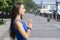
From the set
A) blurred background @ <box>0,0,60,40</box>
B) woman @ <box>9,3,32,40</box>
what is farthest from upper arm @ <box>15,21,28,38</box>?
blurred background @ <box>0,0,60,40</box>

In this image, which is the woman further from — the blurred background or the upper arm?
the blurred background

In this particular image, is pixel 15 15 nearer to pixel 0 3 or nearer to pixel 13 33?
pixel 13 33

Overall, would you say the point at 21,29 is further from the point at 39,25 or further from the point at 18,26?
the point at 39,25

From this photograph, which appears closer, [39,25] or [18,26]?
[18,26]

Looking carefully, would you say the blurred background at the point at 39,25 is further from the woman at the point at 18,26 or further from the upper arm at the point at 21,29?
the upper arm at the point at 21,29

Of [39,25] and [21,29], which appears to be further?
[39,25]

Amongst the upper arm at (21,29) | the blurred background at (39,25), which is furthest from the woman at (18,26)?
the blurred background at (39,25)

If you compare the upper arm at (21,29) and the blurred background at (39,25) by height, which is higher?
the upper arm at (21,29)

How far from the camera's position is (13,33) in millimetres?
5566

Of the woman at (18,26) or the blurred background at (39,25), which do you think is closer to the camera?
the woman at (18,26)

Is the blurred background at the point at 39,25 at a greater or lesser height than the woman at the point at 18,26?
lesser

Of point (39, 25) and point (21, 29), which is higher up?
point (21, 29)

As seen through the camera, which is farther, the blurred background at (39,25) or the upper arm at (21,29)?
the blurred background at (39,25)

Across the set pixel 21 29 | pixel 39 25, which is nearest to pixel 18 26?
pixel 21 29
